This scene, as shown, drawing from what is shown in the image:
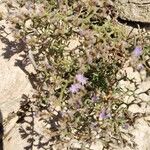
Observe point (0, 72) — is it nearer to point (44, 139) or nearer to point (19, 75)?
point (19, 75)

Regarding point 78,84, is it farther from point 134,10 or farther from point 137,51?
point 134,10

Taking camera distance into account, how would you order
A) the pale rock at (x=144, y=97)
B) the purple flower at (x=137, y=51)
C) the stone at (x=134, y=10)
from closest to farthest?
the purple flower at (x=137, y=51) < the pale rock at (x=144, y=97) < the stone at (x=134, y=10)

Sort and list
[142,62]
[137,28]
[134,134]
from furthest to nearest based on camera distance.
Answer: [137,28]
[134,134]
[142,62]

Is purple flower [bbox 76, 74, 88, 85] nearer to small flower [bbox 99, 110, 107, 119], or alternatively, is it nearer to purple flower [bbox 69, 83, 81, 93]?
purple flower [bbox 69, 83, 81, 93]

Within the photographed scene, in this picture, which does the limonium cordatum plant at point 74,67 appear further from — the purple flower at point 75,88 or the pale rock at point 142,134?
the pale rock at point 142,134

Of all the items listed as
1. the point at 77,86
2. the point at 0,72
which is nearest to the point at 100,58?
the point at 77,86

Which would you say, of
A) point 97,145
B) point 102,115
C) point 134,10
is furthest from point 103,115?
point 134,10

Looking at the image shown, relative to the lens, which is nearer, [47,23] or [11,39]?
[47,23]

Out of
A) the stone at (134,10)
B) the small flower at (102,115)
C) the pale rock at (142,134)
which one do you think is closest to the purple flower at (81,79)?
the small flower at (102,115)
